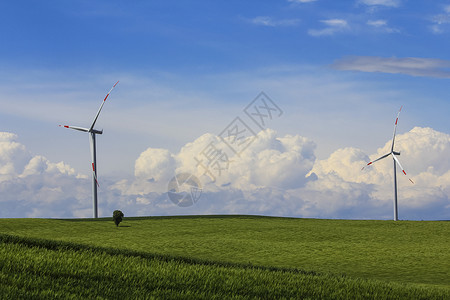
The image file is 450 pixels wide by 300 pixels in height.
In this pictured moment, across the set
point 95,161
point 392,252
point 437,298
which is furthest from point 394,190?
point 437,298

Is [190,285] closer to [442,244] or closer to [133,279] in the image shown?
[133,279]

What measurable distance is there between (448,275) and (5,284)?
22.2 meters

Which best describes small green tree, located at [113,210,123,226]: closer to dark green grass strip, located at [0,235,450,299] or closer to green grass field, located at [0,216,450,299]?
green grass field, located at [0,216,450,299]

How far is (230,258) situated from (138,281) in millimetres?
17535

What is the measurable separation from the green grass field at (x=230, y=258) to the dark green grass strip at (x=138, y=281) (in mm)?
31

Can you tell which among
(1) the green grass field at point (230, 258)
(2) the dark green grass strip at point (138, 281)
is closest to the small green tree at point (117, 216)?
(1) the green grass field at point (230, 258)

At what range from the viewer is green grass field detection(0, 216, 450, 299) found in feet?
48.1

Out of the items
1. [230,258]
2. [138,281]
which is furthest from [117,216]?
[138,281]

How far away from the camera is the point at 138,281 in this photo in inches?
575

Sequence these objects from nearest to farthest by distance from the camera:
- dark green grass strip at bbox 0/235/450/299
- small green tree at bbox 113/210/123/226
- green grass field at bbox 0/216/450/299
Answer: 1. dark green grass strip at bbox 0/235/450/299
2. green grass field at bbox 0/216/450/299
3. small green tree at bbox 113/210/123/226

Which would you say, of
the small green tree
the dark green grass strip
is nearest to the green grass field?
the dark green grass strip

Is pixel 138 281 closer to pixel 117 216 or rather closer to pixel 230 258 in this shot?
pixel 230 258

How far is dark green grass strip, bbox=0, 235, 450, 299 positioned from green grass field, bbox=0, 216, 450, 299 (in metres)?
0.03

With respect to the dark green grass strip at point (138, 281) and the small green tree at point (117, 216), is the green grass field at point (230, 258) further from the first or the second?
the small green tree at point (117, 216)
